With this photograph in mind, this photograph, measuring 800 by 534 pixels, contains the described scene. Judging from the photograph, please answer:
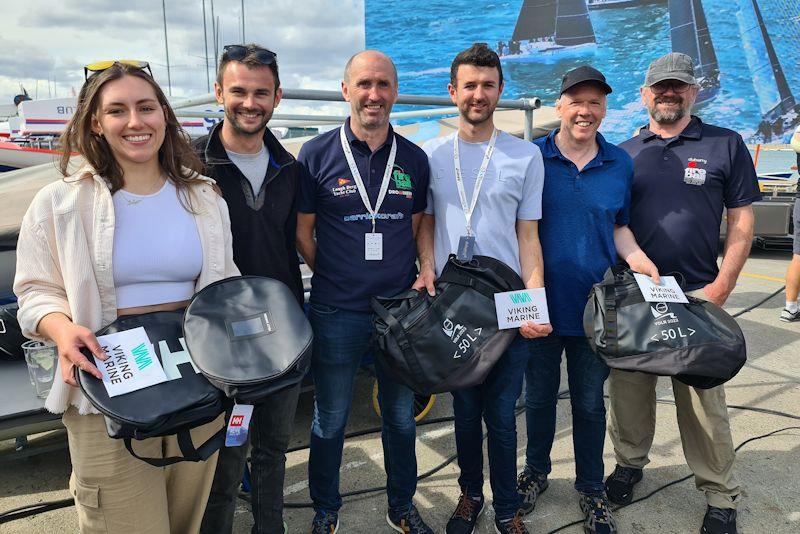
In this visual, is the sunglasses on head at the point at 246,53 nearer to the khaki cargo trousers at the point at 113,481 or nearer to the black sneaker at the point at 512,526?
the khaki cargo trousers at the point at 113,481

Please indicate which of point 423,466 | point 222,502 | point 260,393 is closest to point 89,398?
point 260,393

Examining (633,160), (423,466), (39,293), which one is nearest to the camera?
(39,293)

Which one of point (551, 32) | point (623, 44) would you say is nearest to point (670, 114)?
point (623, 44)

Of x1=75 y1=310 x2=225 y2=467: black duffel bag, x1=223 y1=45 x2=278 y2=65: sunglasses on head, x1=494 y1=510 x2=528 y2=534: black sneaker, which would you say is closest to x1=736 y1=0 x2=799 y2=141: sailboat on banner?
x1=494 y1=510 x2=528 y2=534: black sneaker

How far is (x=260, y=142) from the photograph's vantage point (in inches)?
89.8

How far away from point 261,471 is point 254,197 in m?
1.17

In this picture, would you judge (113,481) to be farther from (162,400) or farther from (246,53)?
(246,53)

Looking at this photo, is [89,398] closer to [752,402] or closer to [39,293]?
[39,293]

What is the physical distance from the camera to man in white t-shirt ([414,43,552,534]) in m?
2.39

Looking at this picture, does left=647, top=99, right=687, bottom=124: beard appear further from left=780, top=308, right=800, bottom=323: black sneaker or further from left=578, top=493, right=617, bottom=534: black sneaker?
left=780, top=308, right=800, bottom=323: black sneaker

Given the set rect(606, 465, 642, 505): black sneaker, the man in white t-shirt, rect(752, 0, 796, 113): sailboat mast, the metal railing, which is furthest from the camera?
rect(752, 0, 796, 113): sailboat mast

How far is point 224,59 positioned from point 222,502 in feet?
5.83

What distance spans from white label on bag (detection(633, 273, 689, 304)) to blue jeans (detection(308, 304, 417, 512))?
1127 mm

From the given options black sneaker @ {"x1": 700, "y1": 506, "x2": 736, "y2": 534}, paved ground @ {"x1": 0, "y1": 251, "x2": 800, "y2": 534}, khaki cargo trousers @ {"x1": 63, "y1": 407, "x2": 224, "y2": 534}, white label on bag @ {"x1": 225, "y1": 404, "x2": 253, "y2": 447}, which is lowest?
paved ground @ {"x1": 0, "y1": 251, "x2": 800, "y2": 534}
